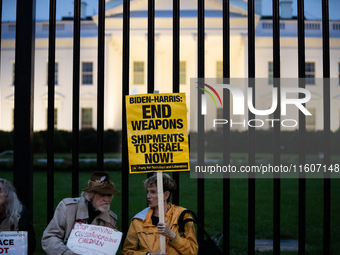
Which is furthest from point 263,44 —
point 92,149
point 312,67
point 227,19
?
point 227,19

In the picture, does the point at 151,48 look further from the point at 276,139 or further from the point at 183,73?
the point at 183,73

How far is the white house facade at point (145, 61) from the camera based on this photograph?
25.1m

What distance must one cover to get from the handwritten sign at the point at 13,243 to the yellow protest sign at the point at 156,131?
1.15 meters

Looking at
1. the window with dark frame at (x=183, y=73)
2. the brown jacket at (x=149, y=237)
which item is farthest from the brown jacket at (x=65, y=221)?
the window with dark frame at (x=183, y=73)

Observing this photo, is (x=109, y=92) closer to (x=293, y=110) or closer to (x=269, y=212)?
(x=293, y=110)

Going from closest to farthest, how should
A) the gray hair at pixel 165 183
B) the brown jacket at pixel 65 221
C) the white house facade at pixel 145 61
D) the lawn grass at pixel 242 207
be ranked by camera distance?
the brown jacket at pixel 65 221
the gray hair at pixel 165 183
the lawn grass at pixel 242 207
the white house facade at pixel 145 61

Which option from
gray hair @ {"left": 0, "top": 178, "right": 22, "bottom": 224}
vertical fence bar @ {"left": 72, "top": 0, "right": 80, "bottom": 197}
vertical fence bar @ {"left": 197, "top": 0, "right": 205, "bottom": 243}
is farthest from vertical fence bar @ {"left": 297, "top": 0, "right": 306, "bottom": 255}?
gray hair @ {"left": 0, "top": 178, "right": 22, "bottom": 224}

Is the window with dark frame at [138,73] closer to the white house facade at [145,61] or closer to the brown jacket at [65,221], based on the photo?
the white house facade at [145,61]

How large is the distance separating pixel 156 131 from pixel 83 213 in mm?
1025

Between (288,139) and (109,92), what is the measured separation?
43.1 ft

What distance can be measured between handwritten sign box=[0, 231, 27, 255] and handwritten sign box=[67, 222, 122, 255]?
0.41 m

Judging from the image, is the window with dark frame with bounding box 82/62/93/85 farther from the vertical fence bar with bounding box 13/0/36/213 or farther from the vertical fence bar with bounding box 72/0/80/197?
the vertical fence bar with bounding box 72/0/80/197

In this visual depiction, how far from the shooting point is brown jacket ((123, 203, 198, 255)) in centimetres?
365

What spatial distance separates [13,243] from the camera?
11.5ft
